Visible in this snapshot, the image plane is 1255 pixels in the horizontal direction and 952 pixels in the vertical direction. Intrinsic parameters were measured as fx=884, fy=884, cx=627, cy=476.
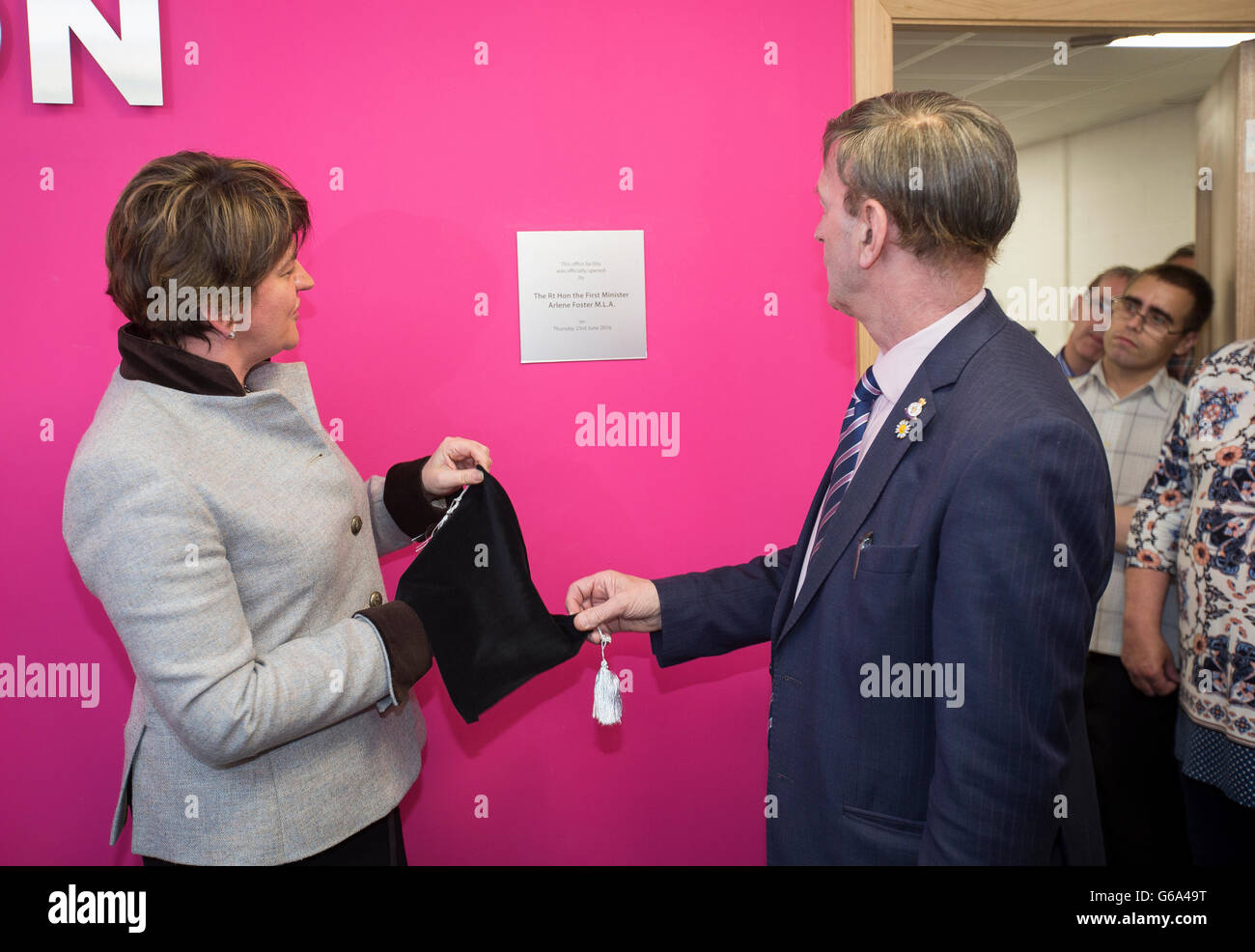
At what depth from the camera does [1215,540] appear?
2.06m

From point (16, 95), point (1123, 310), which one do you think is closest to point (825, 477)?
point (1123, 310)

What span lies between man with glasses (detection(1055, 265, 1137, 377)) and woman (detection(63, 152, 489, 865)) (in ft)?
8.16

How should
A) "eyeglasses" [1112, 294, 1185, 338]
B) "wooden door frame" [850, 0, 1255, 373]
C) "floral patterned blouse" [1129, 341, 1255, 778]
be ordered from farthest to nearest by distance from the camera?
"eyeglasses" [1112, 294, 1185, 338] < "wooden door frame" [850, 0, 1255, 373] < "floral patterned blouse" [1129, 341, 1255, 778]

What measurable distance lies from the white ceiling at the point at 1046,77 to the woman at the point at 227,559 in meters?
2.78

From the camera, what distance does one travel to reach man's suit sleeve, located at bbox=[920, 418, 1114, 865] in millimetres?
1146

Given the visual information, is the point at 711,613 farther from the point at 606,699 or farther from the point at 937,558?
the point at 937,558

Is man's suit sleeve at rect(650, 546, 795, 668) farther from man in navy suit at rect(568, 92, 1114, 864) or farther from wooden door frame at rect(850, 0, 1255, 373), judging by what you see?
wooden door frame at rect(850, 0, 1255, 373)

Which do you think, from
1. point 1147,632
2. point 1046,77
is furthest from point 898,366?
point 1046,77

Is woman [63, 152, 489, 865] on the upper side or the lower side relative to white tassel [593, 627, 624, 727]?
upper

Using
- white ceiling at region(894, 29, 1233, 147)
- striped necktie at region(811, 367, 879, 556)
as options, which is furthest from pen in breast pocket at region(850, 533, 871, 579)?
white ceiling at region(894, 29, 1233, 147)

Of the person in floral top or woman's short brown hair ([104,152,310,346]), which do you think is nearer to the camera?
woman's short brown hair ([104,152,310,346])

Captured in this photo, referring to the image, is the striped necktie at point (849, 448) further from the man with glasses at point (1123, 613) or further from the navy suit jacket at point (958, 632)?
the man with glasses at point (1123, 613)

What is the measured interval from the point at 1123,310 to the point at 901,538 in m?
2.08
